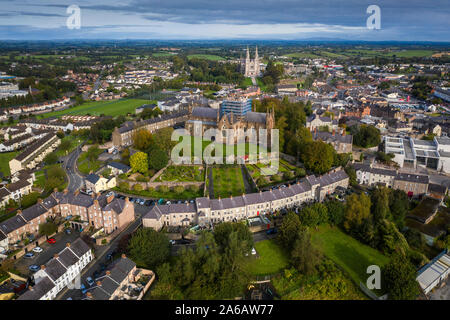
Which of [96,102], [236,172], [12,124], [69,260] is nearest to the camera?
[69,260]

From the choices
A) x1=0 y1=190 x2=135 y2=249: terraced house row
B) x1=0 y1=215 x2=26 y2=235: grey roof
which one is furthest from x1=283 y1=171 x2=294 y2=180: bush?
x1=0 y1=215 x2=26 y2=235: grey roof

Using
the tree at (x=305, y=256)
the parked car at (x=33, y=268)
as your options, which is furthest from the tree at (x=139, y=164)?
the tree at (x=305, y=256)

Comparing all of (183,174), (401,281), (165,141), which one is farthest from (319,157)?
(165,141)

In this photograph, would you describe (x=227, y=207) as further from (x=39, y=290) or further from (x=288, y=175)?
(x=39, y=290)

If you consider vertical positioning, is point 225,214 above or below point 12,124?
below

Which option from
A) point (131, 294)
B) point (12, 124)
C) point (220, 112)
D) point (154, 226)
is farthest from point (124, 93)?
point (131, 294)

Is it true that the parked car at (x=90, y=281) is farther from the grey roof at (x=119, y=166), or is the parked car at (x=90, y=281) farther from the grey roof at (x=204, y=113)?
the grey roof at (x=204, y=113)

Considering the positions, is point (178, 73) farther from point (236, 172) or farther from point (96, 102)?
point (236, 172)
